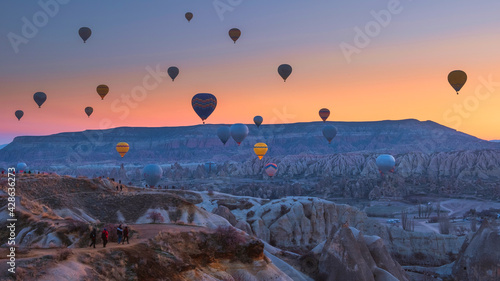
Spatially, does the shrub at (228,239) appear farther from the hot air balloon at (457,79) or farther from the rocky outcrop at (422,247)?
the hot air balloon at (457,79)

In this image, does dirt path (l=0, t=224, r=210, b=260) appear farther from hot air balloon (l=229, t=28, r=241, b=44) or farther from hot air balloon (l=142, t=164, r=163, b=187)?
hot air balloon (l=142, t=164, r=163, b=187)

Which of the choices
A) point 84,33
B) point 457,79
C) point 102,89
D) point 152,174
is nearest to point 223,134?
point 152,174

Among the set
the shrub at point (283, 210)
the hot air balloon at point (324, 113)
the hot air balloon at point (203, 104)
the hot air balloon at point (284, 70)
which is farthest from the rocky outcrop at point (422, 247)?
the hot air balloon at point (324, 113)

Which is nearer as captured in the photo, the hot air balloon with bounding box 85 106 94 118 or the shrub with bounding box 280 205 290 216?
the shrub with bounding box 280 205 290 216

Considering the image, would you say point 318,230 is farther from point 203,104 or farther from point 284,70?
point 284,70

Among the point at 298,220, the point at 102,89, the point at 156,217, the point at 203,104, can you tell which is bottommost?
the point at 298,220

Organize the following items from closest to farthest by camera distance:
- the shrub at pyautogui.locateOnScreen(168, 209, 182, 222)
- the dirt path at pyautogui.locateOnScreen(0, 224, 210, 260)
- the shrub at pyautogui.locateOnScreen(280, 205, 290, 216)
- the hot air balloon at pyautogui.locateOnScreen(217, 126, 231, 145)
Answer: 1. the dirt path at pyautogui.locateOnScreen(0, 224, 210, 260)
2. the shrub at pyautogui.locateOnScreen(168, 209, 182, 222)
3. the shrub at pyautogui.locateOnScreen(280, 205, 290, 216)
4. the hot air balloon at pyautogui.locateOnScreen(217, 126, 231, 145)

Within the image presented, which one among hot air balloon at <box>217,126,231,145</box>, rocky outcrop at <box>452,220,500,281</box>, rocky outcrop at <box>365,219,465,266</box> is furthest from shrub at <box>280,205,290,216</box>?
hot air balloon at <box>217,126,231,145</box>
